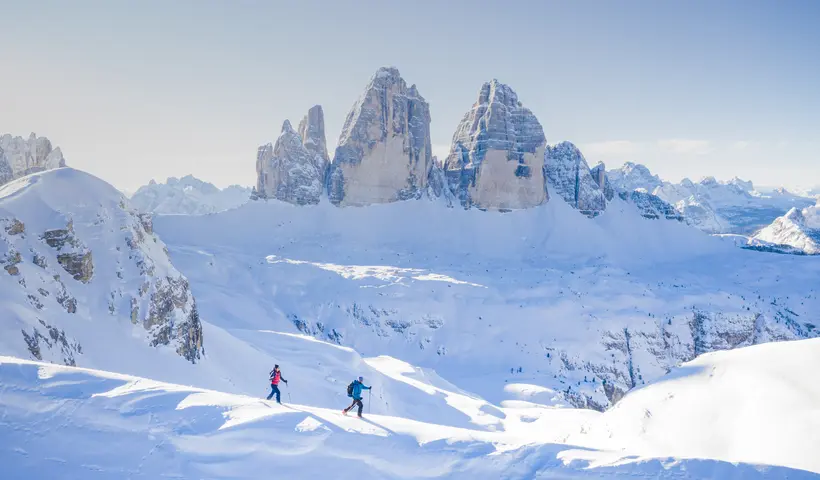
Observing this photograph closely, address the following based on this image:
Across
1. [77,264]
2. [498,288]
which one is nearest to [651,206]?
[498,288]

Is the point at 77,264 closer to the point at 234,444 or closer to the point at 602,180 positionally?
the point at 234,444

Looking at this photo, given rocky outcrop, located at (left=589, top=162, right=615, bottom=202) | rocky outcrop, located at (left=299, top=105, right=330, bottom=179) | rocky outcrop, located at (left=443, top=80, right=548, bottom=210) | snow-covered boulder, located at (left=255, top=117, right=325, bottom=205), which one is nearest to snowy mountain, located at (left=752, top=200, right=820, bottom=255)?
rocky outcrop, located at (left=589, top=162, right=615, bottom=202)

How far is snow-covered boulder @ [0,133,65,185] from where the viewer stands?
257 feet

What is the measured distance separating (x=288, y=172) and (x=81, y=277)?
80.1 m

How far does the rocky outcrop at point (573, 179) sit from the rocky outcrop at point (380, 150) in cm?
3218

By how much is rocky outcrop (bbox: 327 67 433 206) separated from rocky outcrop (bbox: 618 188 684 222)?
52537 mm

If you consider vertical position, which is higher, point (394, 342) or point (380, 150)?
point (380, 150)

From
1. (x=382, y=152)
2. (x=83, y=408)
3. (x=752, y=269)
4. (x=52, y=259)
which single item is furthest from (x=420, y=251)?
(x=83, y=408)

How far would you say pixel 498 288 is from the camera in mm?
78438

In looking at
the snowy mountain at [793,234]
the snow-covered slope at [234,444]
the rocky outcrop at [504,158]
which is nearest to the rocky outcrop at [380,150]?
the rocky outcrop at [504,158]

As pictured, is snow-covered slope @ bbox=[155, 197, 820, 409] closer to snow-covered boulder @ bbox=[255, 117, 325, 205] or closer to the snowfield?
the snowfield

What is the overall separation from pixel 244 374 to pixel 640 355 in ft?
187

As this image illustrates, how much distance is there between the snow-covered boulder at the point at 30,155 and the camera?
78181 mm

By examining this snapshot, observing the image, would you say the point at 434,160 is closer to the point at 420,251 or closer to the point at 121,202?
the point at 420,251
